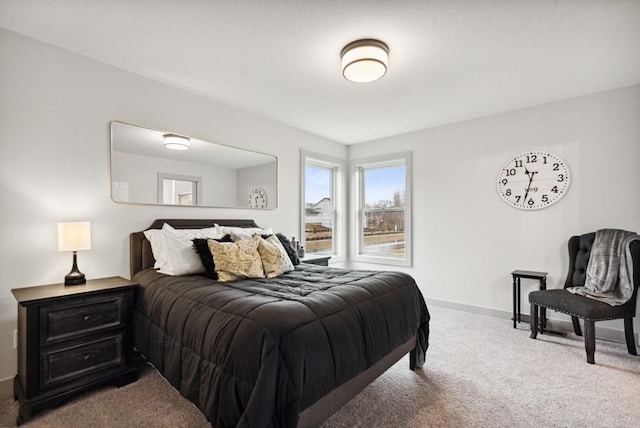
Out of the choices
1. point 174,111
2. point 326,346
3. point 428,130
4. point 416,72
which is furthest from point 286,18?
point 428,130

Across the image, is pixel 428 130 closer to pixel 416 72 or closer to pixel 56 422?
pixel 416 72

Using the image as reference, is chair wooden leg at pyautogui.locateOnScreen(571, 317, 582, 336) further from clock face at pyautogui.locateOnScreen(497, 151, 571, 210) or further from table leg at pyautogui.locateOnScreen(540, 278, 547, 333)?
clock face at pyautogui.locateOnScreen(497, 151, 571, 210)

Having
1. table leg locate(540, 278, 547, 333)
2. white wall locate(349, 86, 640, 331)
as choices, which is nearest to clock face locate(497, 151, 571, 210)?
white wall locate(349, 86, 640, 331)

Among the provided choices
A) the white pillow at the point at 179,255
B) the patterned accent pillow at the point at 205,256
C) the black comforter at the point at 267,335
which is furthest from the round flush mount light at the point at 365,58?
the white pillow at the point at 179,255

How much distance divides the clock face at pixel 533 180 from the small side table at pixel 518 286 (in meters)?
0.76

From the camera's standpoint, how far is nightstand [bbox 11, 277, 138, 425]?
1837 millimetres

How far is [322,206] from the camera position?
498cm

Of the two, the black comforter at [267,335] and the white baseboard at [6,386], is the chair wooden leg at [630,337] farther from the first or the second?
the white baseboard at [6,386]

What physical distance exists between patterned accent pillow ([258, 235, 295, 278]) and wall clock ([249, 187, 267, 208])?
106 cm

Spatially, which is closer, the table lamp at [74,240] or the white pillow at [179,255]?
the table lamp at [74,240]

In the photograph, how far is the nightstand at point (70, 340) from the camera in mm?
1837

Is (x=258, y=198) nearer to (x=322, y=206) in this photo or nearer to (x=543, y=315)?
(x=322, y=206)

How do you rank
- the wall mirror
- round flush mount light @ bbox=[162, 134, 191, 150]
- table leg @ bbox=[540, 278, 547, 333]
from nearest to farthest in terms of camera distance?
the wall mirror
round flush mount light @ bbox=[162, 134, 191, 150]
table leg @ bbox=[540, 278, 547, 333]

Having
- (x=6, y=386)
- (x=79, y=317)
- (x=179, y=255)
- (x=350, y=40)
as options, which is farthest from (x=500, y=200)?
(x=6, y=386)
